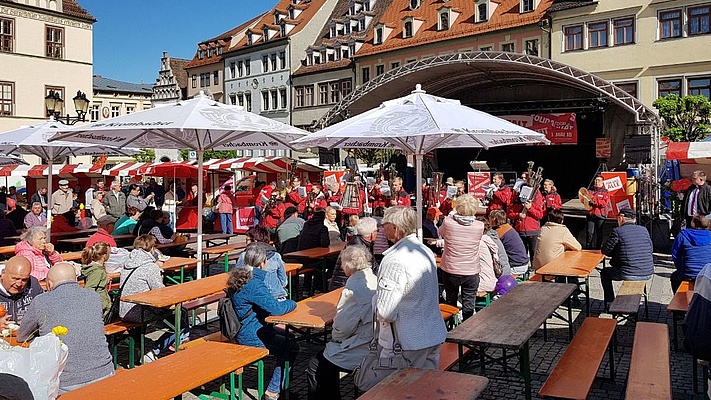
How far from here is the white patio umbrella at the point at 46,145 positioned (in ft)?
34.2

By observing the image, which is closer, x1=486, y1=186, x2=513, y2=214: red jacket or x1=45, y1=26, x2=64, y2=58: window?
x1=486, y1=186, x2=513, y2=214: red jacket

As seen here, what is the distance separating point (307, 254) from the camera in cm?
952

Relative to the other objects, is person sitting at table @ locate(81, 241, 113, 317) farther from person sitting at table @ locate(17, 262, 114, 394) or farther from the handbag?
the handbag

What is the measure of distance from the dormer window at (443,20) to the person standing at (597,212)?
85.8ft

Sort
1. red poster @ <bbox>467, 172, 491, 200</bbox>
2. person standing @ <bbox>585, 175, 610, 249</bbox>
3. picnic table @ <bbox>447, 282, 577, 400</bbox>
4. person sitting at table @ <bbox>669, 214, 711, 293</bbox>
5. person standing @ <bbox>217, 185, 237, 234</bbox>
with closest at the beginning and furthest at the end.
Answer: picnic table @ <bbox>447, 282, 577, 400</bbox> < person sitting at table @ <bbox>669, 214, 711, 293</bbox> < person standing @ <bbox>585, 175, 610, 249</bbox> < person standing @ <bbox>217, 185, 237, 234</bbox> < red poster @ <bbox>467, 172, 491, 200</bbox>

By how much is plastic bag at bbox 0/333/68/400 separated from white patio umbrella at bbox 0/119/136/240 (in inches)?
264

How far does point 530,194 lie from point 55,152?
9213 millimetres

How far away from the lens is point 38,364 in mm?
3281

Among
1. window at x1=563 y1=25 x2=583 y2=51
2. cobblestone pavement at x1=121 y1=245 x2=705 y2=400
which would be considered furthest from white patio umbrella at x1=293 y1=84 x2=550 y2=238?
window at x1=563 y1=25 x2=583 y2=51

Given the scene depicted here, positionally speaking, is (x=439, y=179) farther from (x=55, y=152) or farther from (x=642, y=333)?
(x=642, y=333)

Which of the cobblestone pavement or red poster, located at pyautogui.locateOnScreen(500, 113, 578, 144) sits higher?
red poster, located at pyautogui.locateOnScreen(500, 113, 578, 144)

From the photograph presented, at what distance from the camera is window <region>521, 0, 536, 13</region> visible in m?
34.1

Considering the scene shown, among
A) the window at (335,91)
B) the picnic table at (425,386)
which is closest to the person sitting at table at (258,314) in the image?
the picnic table at (425,386)

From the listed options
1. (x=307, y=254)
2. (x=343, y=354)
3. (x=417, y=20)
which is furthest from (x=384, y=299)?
(x=417, y=20)
